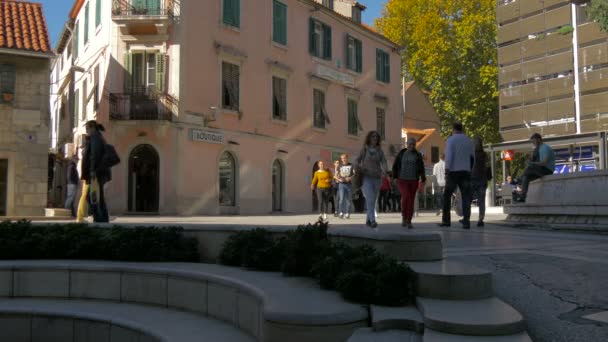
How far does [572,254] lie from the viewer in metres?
7.00

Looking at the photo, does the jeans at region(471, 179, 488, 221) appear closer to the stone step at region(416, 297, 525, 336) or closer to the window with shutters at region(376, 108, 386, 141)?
the stone step at region(416, 297, 525, 336)

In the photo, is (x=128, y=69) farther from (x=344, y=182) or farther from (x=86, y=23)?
(x=344, y=182)

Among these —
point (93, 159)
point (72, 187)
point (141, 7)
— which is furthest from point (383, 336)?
point (141, 7)

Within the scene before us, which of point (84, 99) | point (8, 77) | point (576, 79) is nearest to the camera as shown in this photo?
point (8, 77)

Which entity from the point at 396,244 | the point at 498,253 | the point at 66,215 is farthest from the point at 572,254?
the point at 66,215

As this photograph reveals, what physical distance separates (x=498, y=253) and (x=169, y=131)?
17.2m

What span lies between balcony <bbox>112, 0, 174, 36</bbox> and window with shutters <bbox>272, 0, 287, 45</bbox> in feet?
20.2

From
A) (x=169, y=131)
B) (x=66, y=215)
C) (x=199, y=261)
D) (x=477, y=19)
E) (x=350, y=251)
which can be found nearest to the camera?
(x=350, y=251)

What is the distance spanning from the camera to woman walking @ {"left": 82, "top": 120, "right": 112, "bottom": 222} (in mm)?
10453

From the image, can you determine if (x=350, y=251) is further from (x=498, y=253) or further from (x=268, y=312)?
(x=498, y=253)

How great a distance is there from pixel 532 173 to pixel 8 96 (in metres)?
15.5

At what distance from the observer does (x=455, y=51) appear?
44.7 metres

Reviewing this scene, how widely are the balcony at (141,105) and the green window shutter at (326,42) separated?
11214 mm

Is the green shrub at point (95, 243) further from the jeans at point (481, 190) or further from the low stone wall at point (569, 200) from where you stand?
the low stone wall at point (569, 200)
